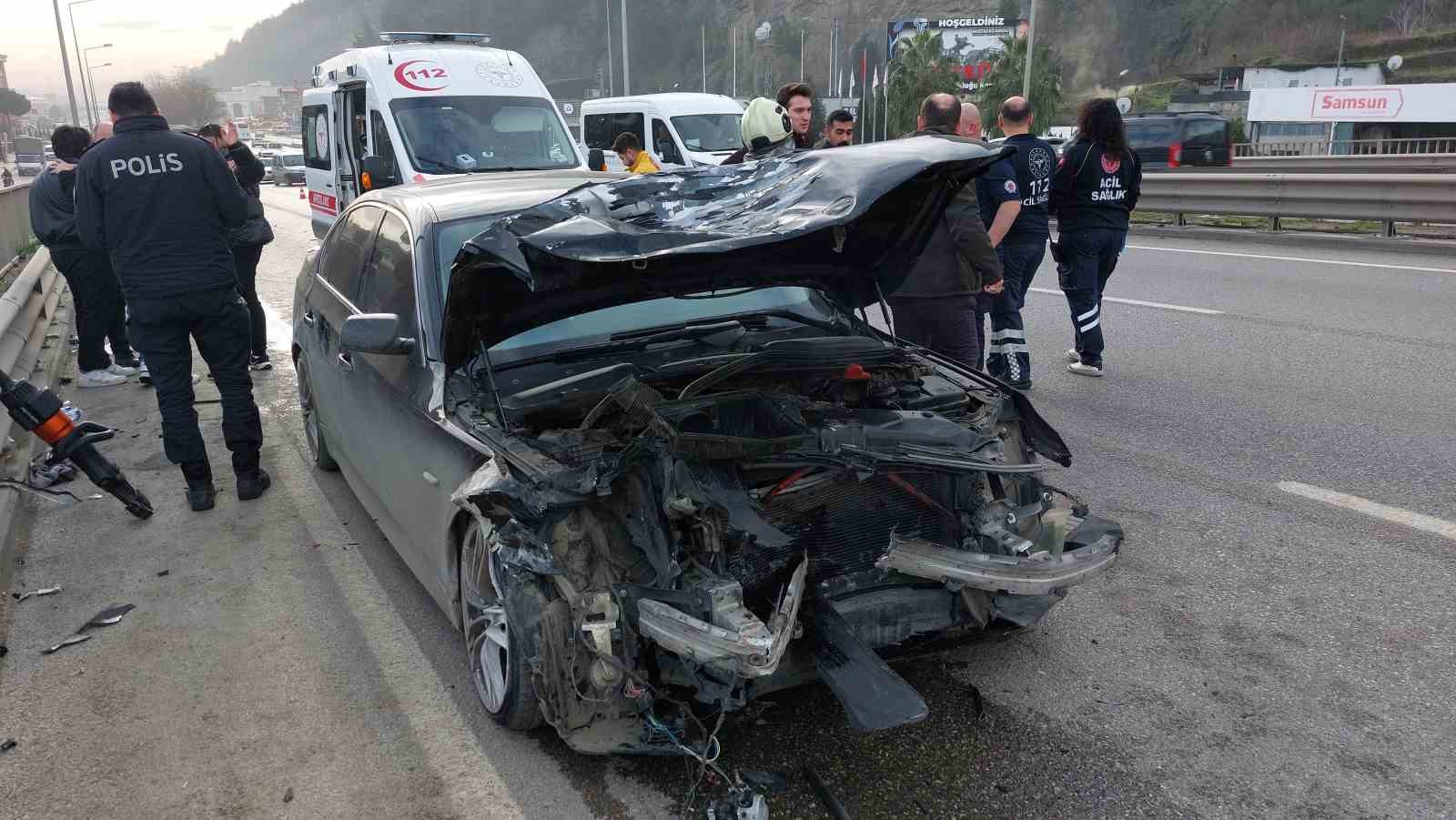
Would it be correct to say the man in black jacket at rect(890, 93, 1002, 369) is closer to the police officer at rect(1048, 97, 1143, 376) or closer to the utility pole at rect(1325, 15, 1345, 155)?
the police officer at rect(1048, 97, 1143, 376)

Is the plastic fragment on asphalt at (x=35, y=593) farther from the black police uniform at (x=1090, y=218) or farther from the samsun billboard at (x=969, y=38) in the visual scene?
the samsun billboard at (x=969, y=38)

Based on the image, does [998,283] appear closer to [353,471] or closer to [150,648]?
[353,471]

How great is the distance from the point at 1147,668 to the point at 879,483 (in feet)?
4.04

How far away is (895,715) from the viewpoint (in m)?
2.72

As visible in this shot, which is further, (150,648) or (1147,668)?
(150,648)

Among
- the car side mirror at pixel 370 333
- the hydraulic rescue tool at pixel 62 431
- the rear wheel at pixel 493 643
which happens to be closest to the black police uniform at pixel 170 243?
the hydraulic rescue tool at pixel 62 431

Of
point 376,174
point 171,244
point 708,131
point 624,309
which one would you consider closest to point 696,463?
point 624,309

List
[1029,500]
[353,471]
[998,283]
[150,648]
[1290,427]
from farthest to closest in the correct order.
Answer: [1290,427]
[998,283]
[353,471]
[150,648]
[1029,500]

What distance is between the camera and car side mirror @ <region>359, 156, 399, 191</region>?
10.4m

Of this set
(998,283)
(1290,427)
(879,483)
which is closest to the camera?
(879,483)

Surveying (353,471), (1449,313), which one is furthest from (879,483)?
(1449,313)

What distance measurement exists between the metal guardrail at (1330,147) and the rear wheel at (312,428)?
38167 millimetres

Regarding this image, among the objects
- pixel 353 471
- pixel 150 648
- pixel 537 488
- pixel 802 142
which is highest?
pixel 802 142

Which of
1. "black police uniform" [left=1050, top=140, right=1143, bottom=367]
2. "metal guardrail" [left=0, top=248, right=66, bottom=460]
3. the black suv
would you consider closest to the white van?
"metal guardrail" [left=0, top=248, right=66, bottom=460]
